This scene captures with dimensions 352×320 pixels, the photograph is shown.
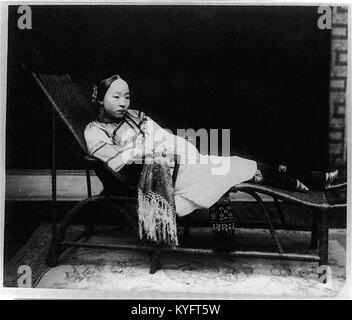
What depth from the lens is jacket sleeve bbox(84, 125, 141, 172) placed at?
289 cm

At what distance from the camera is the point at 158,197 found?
2.87 metres

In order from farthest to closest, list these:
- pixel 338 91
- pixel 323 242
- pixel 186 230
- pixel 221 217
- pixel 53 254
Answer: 1. pixel 338 91
2. pixel 186 230
3. pixel 53 254
4. pixel 221 217
5. pixel 323 242

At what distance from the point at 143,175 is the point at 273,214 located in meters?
1.21

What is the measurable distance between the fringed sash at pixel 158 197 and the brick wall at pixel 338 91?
127cm

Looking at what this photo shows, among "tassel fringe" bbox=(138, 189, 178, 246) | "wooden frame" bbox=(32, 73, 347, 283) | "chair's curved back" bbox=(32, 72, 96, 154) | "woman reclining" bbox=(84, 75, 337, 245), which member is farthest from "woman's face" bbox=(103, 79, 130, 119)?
"tassel fringe" bbox=(138, 189, 178, 246)

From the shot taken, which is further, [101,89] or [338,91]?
[338,91]

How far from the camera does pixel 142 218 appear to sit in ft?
9.49

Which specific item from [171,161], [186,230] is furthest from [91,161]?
[186,230]

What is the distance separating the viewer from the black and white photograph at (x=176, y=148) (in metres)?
2.88

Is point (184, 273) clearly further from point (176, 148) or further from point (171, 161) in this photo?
point (176, 148)

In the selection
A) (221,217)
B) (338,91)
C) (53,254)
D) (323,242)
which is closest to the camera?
(323,242)

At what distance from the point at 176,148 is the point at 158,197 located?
0.46m

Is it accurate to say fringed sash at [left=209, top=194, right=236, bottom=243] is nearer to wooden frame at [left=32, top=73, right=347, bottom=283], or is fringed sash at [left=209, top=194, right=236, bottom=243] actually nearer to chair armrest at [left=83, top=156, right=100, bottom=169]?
wooden frame at [left=32, top=73, right=347, bottom=283]
